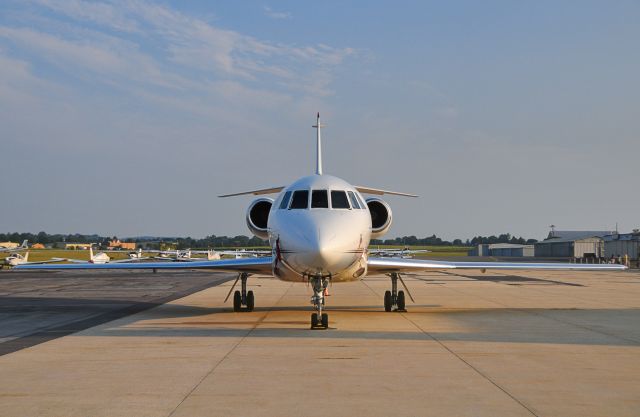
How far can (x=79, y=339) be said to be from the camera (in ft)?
35.5

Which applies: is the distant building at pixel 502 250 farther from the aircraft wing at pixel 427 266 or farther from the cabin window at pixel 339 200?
the cabin window at pixel 339 200

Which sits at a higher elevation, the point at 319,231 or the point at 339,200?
the point at 339,200

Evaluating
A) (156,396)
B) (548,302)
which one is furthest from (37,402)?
(548,302)

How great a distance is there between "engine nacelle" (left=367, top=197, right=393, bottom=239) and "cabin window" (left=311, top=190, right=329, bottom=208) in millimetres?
2960

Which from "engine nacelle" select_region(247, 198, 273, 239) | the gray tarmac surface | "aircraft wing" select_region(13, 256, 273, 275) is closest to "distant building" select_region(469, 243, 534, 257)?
the gray tarmac surface

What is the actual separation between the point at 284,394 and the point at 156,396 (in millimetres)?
1232

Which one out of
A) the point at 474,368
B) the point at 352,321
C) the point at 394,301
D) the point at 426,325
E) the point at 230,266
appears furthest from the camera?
the point at 394,301

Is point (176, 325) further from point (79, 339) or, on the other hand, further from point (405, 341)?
point (405, 341)

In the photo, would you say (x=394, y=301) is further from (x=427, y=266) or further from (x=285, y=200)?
(x=285, y=200)

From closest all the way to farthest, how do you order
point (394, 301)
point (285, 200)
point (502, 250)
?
point (285, 200), point (394, 301), point (502, 250)

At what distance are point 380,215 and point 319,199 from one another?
3.29 meters

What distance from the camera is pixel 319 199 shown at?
12375mm

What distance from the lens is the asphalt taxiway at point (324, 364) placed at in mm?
5973

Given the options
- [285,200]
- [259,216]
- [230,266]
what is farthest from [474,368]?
[259,216]
